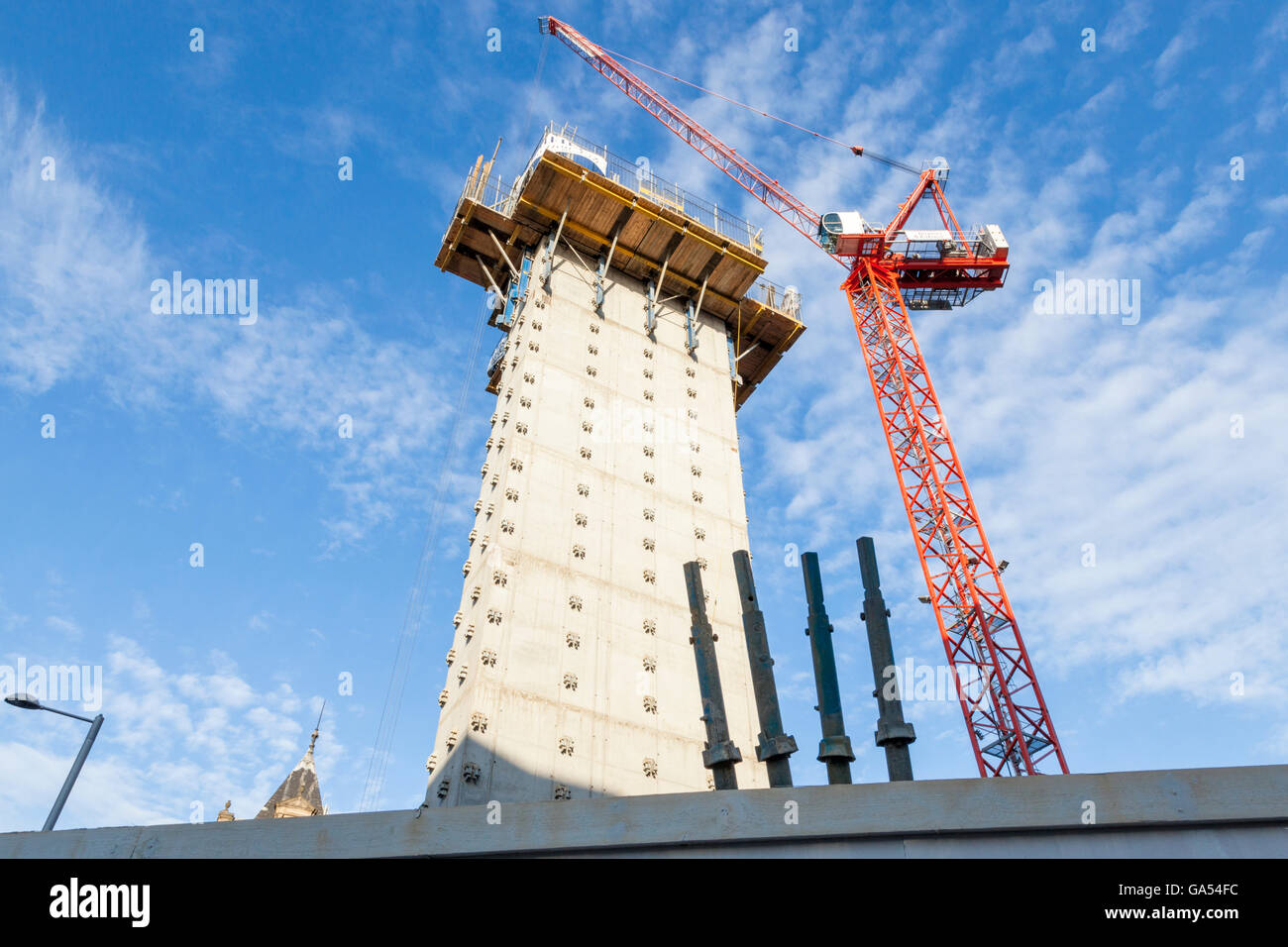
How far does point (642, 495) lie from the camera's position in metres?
40.4

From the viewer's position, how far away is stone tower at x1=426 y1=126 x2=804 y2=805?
3164cm

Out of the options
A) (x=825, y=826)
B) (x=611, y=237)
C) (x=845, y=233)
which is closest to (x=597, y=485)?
(x=611, y=237)

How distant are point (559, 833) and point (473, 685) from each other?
17374 mm

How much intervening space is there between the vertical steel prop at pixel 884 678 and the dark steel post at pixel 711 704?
2730mm

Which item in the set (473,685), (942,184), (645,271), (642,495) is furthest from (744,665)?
(942,184)

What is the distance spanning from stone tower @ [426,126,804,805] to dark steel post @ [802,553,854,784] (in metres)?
15.1

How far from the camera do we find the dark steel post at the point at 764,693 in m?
17.0

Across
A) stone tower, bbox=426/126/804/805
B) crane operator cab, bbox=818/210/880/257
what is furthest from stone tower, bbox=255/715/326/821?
crane operator cab, bbox=818/210/880/257

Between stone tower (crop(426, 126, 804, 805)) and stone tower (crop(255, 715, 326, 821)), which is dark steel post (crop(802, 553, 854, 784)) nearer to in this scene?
stone tower (crop(426, 126, 804, 805))

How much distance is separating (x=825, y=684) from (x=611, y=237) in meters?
36.8

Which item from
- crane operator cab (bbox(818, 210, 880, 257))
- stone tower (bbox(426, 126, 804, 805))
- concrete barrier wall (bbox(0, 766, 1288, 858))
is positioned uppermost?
crane operator cab (bbox(818, 210, 880, 257))

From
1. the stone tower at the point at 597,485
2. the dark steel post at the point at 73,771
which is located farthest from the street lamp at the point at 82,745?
the stone tower at the point at 597,485

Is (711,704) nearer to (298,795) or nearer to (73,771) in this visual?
(73,771)
